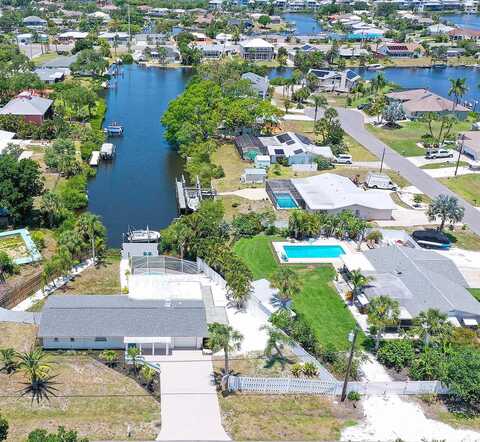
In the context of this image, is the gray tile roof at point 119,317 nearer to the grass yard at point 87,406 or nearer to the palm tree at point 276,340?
the grass yard at point 87,406

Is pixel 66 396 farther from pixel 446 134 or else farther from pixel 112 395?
pixel 446 134

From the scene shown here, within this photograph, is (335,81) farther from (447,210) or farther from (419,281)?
(419,281)

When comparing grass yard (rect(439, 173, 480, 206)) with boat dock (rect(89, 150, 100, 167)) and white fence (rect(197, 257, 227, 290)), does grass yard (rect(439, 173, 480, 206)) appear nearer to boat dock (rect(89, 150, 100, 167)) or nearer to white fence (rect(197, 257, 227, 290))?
white fence (rect(197, 257, 227, 290))

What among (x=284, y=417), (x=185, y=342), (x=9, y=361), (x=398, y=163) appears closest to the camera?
(x=284, y=417)

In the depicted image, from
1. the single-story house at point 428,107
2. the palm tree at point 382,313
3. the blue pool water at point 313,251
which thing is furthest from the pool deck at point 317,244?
the single-story house at point 428,107

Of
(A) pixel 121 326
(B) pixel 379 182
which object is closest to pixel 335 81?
(B) pixel 379 182
